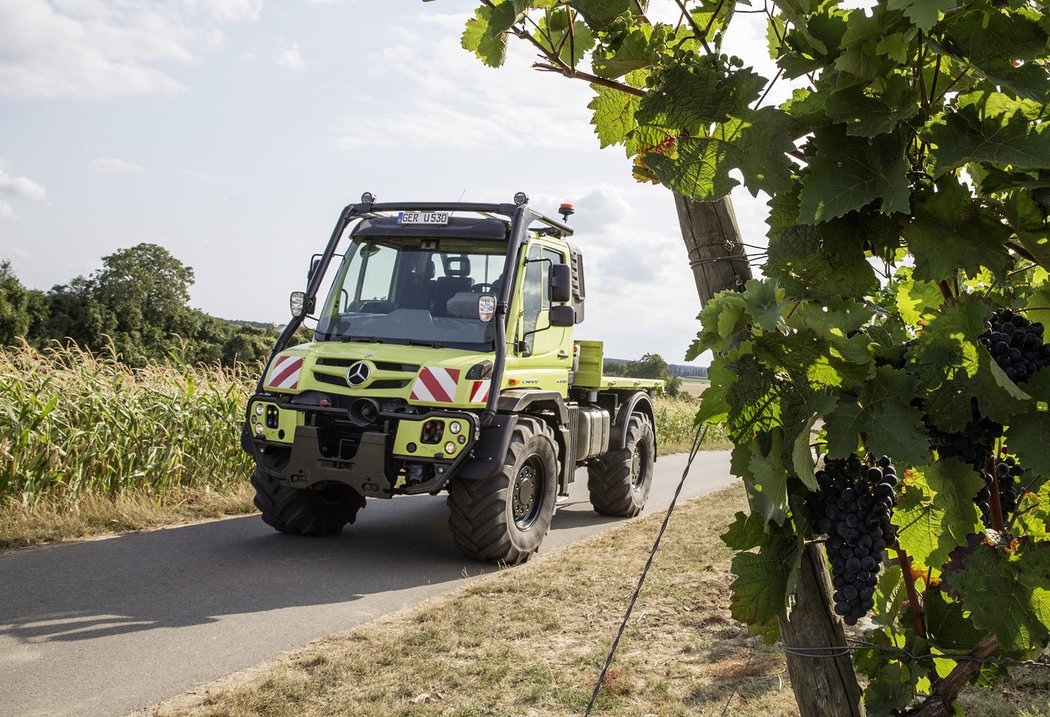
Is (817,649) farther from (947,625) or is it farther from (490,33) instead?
(490,33)

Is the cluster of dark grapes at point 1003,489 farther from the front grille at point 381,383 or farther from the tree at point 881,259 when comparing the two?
the front grille at point 381,383

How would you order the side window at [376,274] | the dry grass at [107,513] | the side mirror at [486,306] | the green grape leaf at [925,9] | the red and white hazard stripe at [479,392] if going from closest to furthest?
the green grape leaf at [925,9] → the red and white hazard stripe at [479,392] → the side mirror at [486,306] → the dry grass at [107,513] → the side window at [376,274]

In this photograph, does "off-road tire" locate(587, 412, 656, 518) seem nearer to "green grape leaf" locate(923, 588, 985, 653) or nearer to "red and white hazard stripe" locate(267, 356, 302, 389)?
"red and white hazard stripe" locate(267, 356, 302, 389)

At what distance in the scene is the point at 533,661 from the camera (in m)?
4.36

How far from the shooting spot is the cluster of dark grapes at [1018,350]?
1322 millimetres

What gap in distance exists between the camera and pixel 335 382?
6.69 metres

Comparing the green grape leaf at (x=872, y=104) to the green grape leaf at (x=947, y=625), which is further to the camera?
the green grape leaf at (x=947, y=625)

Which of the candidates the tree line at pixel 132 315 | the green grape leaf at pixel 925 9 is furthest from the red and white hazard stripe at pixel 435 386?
the tree line at pixel 132 315

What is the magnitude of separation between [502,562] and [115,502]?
3551mm

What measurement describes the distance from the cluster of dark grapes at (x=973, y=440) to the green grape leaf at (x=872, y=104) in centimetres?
47

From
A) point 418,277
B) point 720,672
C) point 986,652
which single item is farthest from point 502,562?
point 986,652

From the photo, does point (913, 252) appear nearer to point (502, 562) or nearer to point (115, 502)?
point (502, 562)

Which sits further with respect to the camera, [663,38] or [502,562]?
[502,562]

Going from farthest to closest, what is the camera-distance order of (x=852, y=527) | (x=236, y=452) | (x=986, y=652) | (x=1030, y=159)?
(x=236, y=452) → (x=986, y=652) → (x=852, y=527) → (x=1030, y=159)
